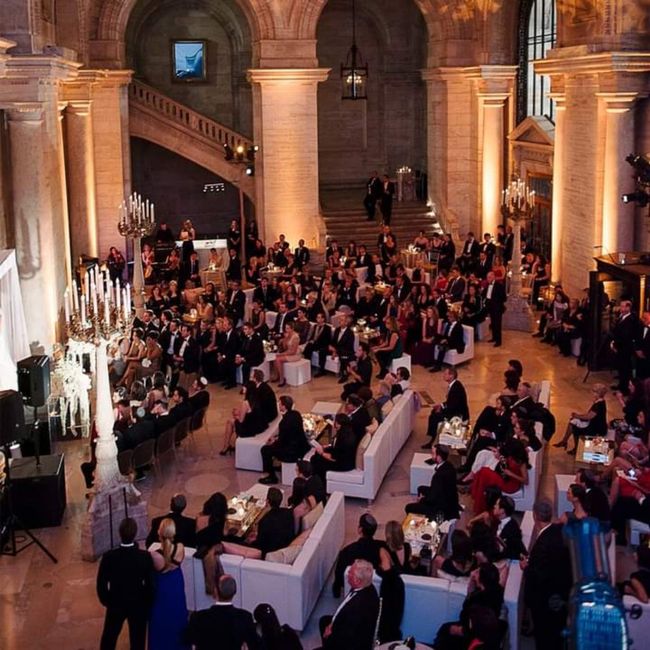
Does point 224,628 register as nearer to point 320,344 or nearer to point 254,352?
point 254,352

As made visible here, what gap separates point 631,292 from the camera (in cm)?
1658

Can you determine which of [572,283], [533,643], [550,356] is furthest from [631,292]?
[533,643]

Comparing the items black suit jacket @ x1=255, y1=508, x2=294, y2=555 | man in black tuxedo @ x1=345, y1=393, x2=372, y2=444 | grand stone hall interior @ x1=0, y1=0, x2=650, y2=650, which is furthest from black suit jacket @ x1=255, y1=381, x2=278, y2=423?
black suit jacket @ x1=255, y1=508, x2=294, y2=555

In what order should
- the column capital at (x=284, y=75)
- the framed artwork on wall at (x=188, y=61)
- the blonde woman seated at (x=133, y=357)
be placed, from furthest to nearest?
the framed artwork on wall at (x=188, y=61)
the column capital at (x=284, y=75)
the blonde woman seated at (x=133, y=357)

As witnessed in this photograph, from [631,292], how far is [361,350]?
4589 millimetres

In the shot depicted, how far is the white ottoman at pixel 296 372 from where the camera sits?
57.2 ft

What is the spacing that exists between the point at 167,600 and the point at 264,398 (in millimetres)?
5626

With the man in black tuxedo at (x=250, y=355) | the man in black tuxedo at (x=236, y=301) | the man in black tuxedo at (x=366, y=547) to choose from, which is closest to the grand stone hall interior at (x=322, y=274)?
the man in black tuxedo at (x=236, y=301)

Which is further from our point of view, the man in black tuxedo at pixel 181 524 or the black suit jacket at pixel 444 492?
the black suit jacket at pixel 444 492

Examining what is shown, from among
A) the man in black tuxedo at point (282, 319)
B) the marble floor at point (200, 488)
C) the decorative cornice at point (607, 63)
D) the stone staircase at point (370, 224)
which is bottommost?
the marble floor at point (200, 488)

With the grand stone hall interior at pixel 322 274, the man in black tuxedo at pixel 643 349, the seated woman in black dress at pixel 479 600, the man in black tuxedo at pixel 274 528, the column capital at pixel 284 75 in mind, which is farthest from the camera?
the column capital at pixel 284 75

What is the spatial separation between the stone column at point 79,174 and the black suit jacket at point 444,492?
13543 millimetres

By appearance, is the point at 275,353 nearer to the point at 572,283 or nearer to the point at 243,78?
the point at 572,283

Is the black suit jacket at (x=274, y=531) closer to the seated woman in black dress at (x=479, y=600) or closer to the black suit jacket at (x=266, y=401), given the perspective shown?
the seated woman in black dress at (x=479, y=600)
